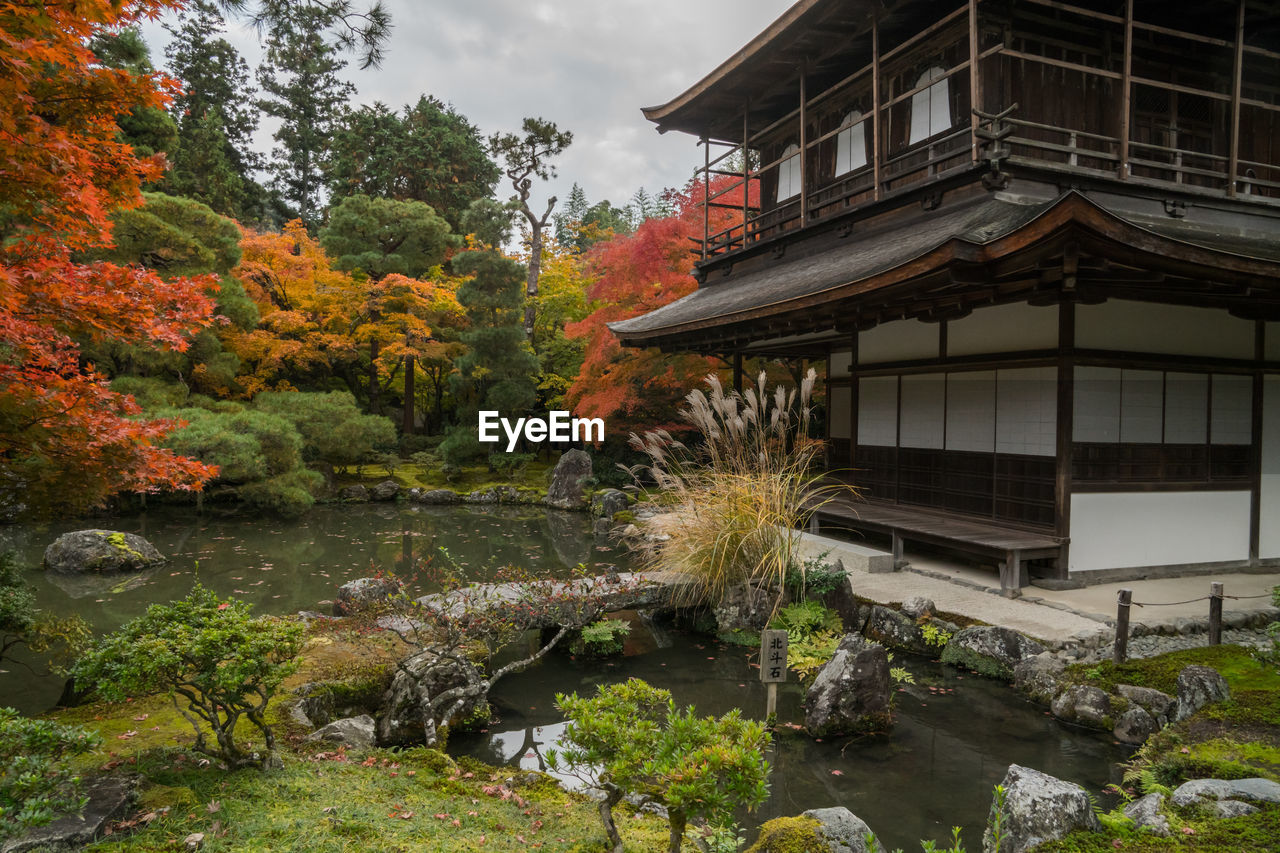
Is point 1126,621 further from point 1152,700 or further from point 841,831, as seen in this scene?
point 841,831

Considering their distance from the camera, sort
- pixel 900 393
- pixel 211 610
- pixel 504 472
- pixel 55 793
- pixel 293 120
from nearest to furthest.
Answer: pixel 55 793
pixel 211 610
pixel 900 393
pixel 504 472
pixel 293 120

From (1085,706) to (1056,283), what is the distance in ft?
10.7

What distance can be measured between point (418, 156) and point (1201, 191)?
1994 centimetres

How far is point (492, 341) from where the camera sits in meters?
15.3

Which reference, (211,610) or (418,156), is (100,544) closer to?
(211,610)

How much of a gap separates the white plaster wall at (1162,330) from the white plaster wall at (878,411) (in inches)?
93.1

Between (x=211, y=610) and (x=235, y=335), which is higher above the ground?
(x=235, y=335)

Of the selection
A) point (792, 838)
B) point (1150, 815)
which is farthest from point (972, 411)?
point (792, 838)

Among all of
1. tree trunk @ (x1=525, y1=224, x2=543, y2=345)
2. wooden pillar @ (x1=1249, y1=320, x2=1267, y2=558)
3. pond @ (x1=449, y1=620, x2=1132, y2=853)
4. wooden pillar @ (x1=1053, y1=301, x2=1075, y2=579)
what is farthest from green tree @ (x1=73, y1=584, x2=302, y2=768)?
tree trunk @ (x1=525, y1=224, x2=543, y2=345)

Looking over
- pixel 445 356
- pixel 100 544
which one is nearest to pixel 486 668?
pixel 100 544

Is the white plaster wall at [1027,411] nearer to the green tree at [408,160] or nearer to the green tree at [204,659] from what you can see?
the green tree at [204,659]

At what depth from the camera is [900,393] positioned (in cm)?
797

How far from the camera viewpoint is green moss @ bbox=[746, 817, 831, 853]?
7.85ft

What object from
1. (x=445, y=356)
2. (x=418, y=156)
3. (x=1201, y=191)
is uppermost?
(x=418, y=156)
